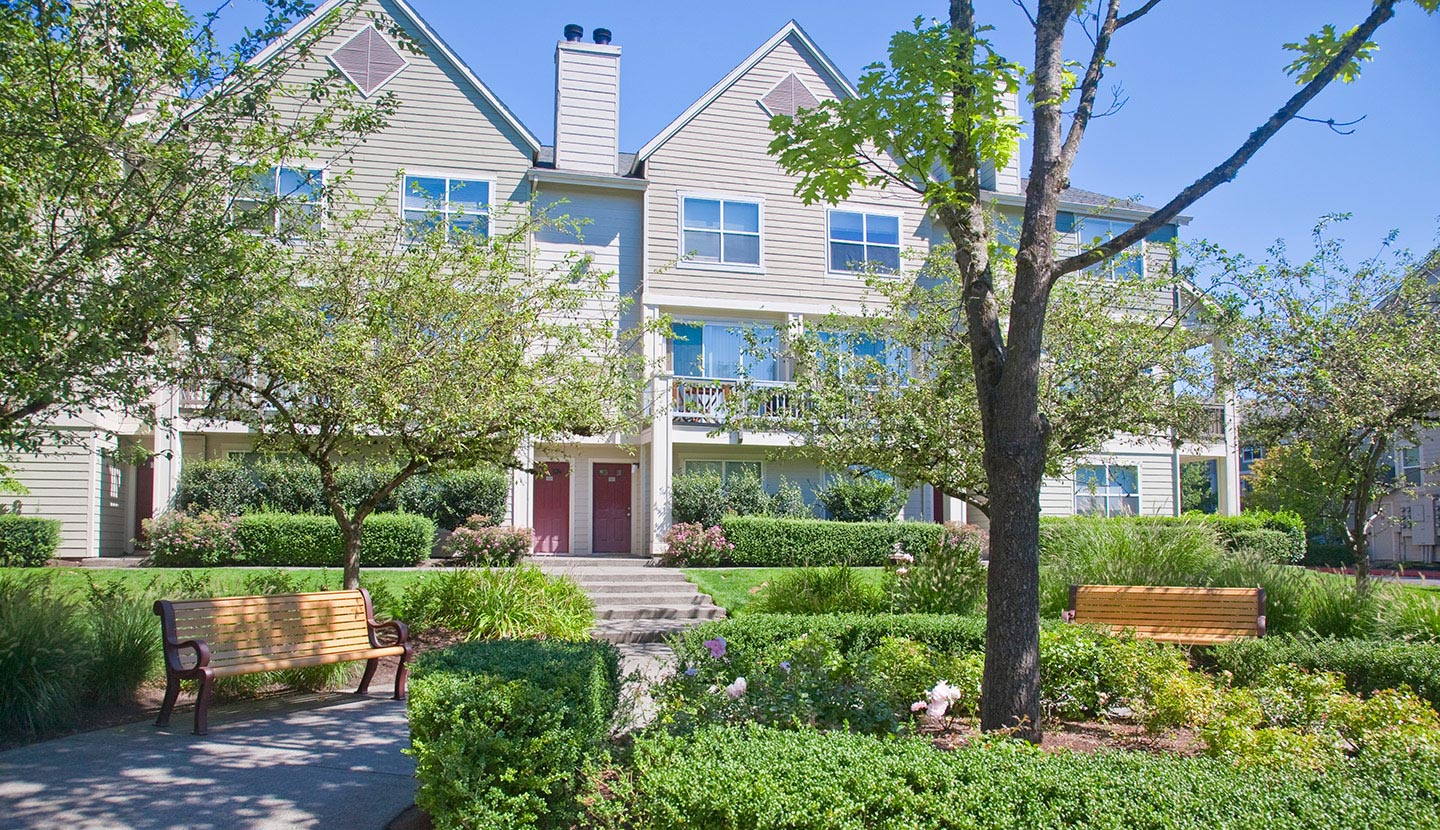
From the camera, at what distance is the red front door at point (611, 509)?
892 inches

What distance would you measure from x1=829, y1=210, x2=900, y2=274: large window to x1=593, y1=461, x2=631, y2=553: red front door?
7.20 meters

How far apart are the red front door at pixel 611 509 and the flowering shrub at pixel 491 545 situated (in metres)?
3.65

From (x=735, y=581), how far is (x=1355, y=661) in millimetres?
10586

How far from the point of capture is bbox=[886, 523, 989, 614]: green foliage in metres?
10.9

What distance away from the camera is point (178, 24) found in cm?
675

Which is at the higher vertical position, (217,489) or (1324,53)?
(1324,53)

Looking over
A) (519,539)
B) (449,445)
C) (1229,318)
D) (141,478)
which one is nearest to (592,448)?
(519,539)

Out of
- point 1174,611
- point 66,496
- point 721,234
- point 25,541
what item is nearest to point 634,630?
point 1174,611

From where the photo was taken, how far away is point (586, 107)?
22.2 m

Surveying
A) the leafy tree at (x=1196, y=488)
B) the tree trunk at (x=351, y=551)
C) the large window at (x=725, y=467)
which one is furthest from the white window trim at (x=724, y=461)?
the leafy tree at (x=1196, y=488)

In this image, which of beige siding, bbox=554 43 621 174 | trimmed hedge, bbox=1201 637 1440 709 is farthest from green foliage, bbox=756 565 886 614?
beige siding, bbox=554 43 621 174

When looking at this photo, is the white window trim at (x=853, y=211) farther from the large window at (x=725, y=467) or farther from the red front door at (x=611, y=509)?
the red front door at (x=611, y=509)

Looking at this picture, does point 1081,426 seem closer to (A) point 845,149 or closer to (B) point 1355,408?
(B) point 1355,408

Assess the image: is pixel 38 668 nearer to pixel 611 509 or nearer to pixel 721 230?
pixel 611 509
